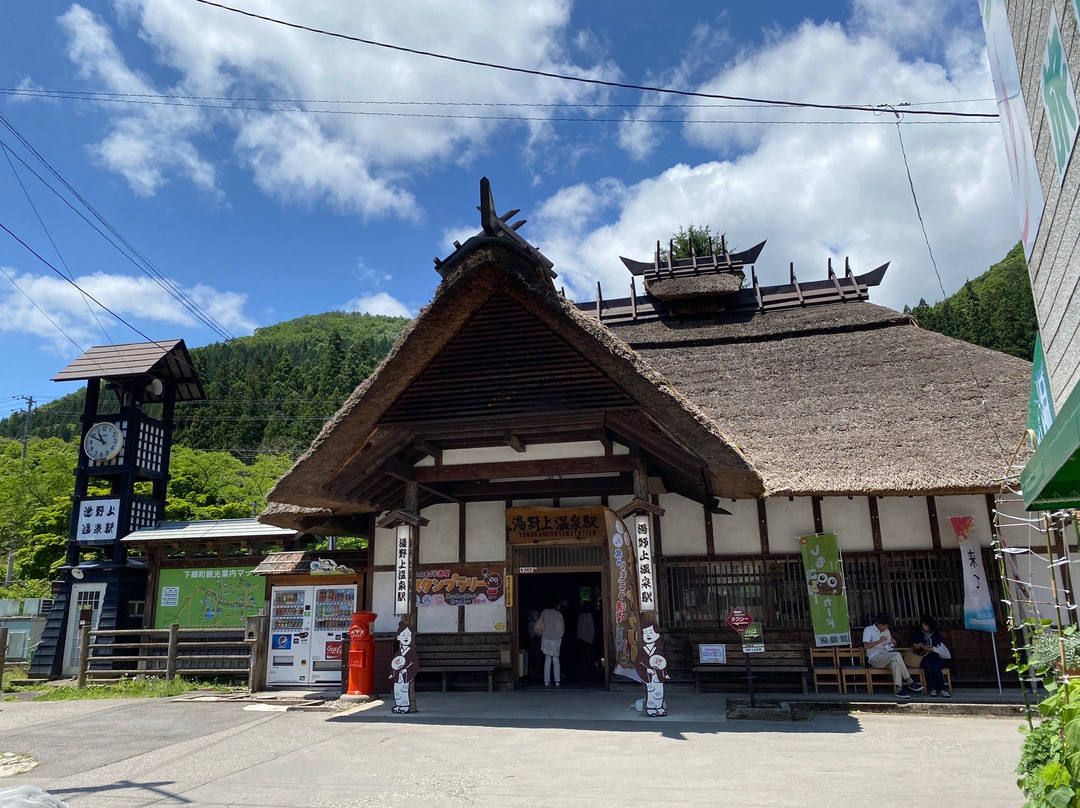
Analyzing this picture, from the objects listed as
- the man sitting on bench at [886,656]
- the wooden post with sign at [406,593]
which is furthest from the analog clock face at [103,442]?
the man sitting on bench at [886,656]

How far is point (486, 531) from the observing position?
12.2 m

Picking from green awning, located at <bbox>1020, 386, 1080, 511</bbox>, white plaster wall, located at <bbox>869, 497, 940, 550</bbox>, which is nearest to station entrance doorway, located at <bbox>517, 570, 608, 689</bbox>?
white plaster wall, located at <bbox>869, 497, 940, 550</bbox>

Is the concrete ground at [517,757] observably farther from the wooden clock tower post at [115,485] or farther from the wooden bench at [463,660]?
the wooden clock tower post at [115,485]

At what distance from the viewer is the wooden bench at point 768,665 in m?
10.2

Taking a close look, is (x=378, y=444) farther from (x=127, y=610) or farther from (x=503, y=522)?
(x=127, y=610)

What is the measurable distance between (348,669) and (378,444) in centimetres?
386

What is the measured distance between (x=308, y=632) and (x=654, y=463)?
7023 mm

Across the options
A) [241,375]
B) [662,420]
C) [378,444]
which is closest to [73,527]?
[378,444]

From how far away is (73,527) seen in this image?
16172 mm

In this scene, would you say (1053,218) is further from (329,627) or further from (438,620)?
(329,627)

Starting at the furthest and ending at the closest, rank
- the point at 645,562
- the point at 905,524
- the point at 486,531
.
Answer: the point at 486,531 < the point at 905,524 < the point at 645,562

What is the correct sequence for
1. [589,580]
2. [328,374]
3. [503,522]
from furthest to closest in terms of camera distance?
[328,374], [589,580], [503,522]

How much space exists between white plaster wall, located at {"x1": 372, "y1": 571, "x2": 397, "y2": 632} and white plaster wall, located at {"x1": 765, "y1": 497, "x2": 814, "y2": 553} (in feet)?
20.6

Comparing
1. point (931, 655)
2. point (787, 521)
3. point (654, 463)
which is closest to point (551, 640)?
point (654, 463)
